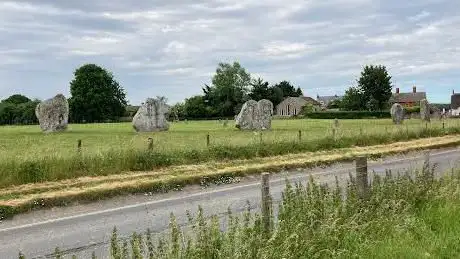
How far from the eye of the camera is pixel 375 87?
110750 mm

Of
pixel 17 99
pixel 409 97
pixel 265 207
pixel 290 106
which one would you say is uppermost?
pixel 17 99

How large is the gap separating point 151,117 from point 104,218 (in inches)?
1332

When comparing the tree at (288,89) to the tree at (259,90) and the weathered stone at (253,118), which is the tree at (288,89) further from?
the weathered stone at (253,118)

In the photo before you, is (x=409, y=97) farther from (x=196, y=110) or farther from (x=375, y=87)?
(x=196, y=110)

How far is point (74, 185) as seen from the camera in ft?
48.3

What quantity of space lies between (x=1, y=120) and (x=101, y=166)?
11294cm

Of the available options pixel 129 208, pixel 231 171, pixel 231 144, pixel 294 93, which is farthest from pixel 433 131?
pixel 294 93

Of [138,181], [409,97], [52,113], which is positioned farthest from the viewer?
[409,97]

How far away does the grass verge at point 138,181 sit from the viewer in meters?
13.0

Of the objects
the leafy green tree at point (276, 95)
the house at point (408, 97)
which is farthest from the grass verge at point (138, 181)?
the house at point (408, 97)

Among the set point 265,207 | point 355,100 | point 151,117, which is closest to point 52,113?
point 151,117

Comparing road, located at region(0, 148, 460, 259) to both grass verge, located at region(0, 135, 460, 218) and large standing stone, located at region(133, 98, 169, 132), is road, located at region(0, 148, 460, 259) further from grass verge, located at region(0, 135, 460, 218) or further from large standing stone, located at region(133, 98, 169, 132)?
large standing stone, located at region(133, 98, 169, 132)

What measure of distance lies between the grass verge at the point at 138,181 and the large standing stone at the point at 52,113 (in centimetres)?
2799

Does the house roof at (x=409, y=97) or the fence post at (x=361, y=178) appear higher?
the house roof at (x=409, y=97)
